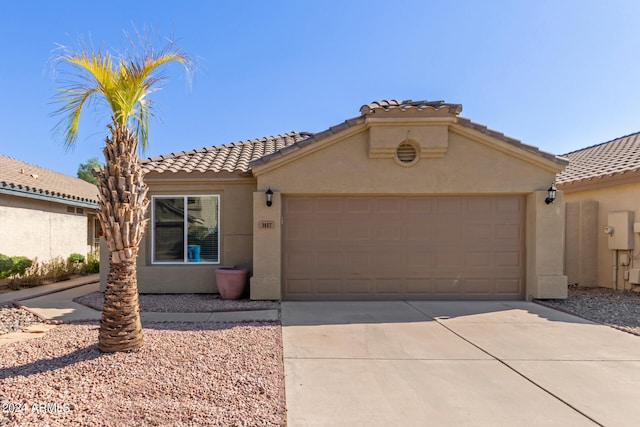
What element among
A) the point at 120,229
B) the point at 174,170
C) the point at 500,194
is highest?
the point at 174,170

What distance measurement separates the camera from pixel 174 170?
29.6 ft

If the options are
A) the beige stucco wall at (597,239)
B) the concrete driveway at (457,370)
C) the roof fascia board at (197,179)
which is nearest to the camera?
the concrete driveway at (457,370)

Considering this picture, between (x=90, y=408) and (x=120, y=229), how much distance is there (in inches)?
83.2

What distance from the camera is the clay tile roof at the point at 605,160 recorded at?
1051 cm

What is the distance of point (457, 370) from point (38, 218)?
14.6 meters

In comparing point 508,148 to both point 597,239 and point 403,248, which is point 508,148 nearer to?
point 403,248

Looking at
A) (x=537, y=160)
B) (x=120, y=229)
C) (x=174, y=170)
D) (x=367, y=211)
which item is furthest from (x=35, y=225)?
(x=537, y=160)

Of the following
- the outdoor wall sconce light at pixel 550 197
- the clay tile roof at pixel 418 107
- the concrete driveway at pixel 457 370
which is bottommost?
the concrete driveway at pixel 457 370

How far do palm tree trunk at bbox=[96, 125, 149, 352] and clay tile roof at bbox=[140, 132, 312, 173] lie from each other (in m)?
4.14

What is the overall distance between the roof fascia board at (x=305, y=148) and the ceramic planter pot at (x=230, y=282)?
2.49m

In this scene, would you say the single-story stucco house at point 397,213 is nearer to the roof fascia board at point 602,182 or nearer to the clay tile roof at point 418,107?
the clay tile roof at point 418,107

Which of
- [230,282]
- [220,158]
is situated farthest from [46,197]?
[230,282]

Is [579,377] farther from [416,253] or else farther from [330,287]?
[330,287]

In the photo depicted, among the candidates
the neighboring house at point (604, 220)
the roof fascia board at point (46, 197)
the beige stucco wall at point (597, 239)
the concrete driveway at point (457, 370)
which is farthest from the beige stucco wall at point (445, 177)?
the roof fascia board at point (46, 197)
